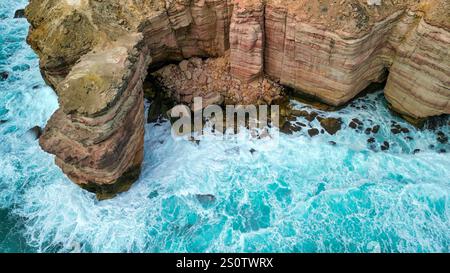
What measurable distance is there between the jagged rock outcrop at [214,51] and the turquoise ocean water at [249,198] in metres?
1.68

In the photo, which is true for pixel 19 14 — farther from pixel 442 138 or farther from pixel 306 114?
pixel 442 138

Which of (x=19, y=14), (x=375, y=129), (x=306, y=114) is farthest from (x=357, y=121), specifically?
(x=19, y=14)

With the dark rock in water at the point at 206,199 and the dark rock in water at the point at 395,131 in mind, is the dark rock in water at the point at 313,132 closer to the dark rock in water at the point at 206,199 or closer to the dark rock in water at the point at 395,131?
the dark rock in water at the point at 395,131

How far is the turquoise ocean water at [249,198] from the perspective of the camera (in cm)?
1747

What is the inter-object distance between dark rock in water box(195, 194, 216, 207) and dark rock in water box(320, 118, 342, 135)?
280 inches

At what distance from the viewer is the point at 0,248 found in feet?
57.1

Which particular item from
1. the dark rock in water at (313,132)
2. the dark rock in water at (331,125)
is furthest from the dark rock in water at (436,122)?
the dark rock in water at (313,132)

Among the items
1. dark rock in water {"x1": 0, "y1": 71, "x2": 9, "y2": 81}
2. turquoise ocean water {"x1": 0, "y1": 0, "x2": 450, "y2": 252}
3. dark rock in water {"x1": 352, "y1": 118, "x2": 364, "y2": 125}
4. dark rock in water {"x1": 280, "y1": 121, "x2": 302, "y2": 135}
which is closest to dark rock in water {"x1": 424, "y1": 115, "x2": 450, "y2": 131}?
turquoise ocean water {"x1": 0, "y1": 0, "x2": 450, "y2": 252}

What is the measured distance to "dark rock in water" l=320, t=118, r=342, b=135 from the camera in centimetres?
2056

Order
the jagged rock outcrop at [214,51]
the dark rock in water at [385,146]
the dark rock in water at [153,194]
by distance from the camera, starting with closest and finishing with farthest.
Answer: the jagged rock outcrop at [214,51] → the dark rock in water at [153,194] → the dark rock in water at [385,146]

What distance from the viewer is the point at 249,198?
18.8 meters

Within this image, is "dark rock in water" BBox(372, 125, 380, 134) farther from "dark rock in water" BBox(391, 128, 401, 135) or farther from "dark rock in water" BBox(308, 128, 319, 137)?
"dark rock in water" BBox(308, 128, 319, 137)

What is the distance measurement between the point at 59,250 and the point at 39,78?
12.1m

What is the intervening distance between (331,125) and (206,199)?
773 centimetres
